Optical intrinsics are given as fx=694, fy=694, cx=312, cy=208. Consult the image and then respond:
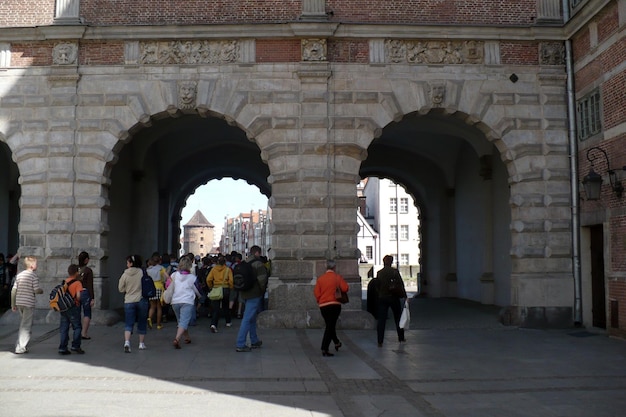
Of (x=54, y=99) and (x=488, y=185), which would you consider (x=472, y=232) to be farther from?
(x=54, y=99)

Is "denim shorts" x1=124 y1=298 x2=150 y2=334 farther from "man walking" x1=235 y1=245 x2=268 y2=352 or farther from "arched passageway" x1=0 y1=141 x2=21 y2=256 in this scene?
"arched passageway" x1=0 y1=141 x2=21 y2=256

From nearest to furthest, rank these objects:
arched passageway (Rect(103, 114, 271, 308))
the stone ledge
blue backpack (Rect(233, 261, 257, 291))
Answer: blue backpack (Rect(233, 261, 257, 291)), the stone ledge, arched passageway (Rect(103, 114, 271, 308))

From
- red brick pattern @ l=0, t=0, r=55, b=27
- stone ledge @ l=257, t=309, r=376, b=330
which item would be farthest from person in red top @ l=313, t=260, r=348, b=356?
red brick pattern @ l=0, t=0, r=55, b=27

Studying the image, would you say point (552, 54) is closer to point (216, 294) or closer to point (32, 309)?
point (216, 294)

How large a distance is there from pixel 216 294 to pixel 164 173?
10712 millimetres

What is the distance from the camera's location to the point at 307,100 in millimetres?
15414

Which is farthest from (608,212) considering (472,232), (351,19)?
(472,232)

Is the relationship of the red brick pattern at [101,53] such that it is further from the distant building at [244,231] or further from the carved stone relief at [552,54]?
the distant building at [244,231]

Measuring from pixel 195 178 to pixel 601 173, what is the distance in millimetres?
16844

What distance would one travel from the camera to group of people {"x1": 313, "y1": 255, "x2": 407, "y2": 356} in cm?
1140

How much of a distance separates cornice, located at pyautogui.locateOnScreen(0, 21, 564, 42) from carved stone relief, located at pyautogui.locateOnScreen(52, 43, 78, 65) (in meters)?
0.22

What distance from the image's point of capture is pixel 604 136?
14.1 meters

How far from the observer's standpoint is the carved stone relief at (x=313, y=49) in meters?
15.4

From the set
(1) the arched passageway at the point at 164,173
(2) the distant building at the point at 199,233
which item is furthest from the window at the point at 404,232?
(2) the distant building at the point at 199,233
